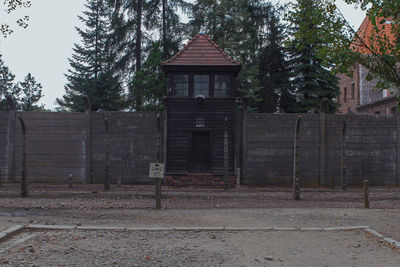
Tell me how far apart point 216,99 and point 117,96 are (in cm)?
1738

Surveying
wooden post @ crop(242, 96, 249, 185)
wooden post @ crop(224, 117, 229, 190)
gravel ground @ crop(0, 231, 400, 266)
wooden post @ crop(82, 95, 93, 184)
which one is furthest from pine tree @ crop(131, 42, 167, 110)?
gravel ground @ crop(0, 231, 400, 266)

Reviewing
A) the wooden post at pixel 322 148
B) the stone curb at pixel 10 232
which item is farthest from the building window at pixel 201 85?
the stone curb at pixel 10 232

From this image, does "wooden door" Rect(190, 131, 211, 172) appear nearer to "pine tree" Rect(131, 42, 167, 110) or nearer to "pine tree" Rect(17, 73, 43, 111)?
"pine tree" Rect(131, 42, 167, 110)

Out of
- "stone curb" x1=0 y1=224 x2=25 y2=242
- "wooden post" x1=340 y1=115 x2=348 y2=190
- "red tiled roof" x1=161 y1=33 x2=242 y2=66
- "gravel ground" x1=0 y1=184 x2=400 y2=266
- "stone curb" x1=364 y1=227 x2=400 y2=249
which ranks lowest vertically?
"gravel ground" x1=0 y1=184 x2=400 y2=266

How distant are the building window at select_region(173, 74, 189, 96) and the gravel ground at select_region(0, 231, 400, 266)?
12676 mm

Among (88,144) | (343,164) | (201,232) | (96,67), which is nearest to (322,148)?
(343,164)

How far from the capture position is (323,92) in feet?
106

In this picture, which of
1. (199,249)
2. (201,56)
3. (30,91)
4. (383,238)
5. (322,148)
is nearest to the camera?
(199,249)

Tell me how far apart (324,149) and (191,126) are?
19.9 ft

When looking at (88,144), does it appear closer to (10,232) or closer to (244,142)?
(244,142)

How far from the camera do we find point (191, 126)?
20.0 metres

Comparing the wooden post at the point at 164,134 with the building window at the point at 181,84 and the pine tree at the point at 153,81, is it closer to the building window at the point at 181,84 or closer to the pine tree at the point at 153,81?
the building window at the point at 181,84

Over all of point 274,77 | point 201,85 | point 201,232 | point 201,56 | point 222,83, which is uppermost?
point 274,77

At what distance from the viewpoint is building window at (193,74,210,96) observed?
20.5 metres
